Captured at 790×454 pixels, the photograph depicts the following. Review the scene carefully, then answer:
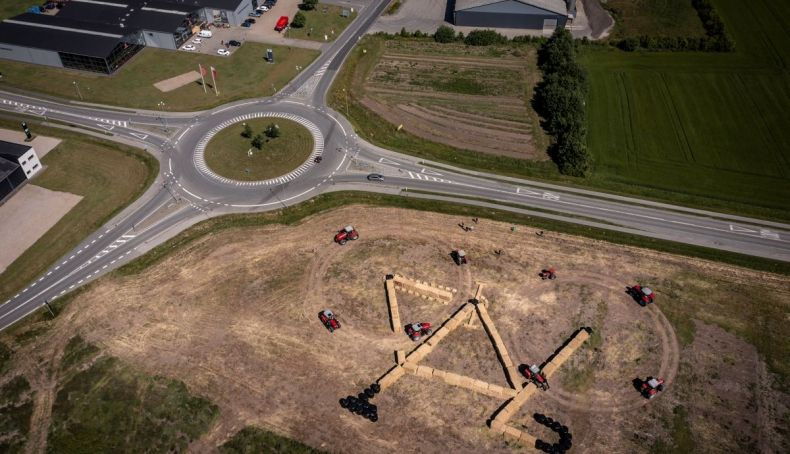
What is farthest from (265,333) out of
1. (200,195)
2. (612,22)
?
(612,22)

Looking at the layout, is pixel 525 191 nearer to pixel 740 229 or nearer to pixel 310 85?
pixel 740 229

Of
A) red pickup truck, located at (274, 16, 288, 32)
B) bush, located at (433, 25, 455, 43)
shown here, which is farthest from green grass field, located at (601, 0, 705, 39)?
red pickup truck, located at (274, 16, 288, 32)

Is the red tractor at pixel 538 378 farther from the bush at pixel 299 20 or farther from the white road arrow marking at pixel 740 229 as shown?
the bush at pixel 299 20

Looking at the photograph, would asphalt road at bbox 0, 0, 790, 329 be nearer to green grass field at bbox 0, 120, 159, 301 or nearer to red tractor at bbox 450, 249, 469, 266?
green grass field at bbox 0, 120, 159, 301

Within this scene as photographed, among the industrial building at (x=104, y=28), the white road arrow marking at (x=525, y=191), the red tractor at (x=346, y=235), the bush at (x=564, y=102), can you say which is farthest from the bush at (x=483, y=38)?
the red tractor at (x=346, y=235)

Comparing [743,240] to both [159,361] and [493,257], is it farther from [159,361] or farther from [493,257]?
[159,361]

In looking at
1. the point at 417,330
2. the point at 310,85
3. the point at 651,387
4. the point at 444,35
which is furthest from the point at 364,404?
the point at 444,35
